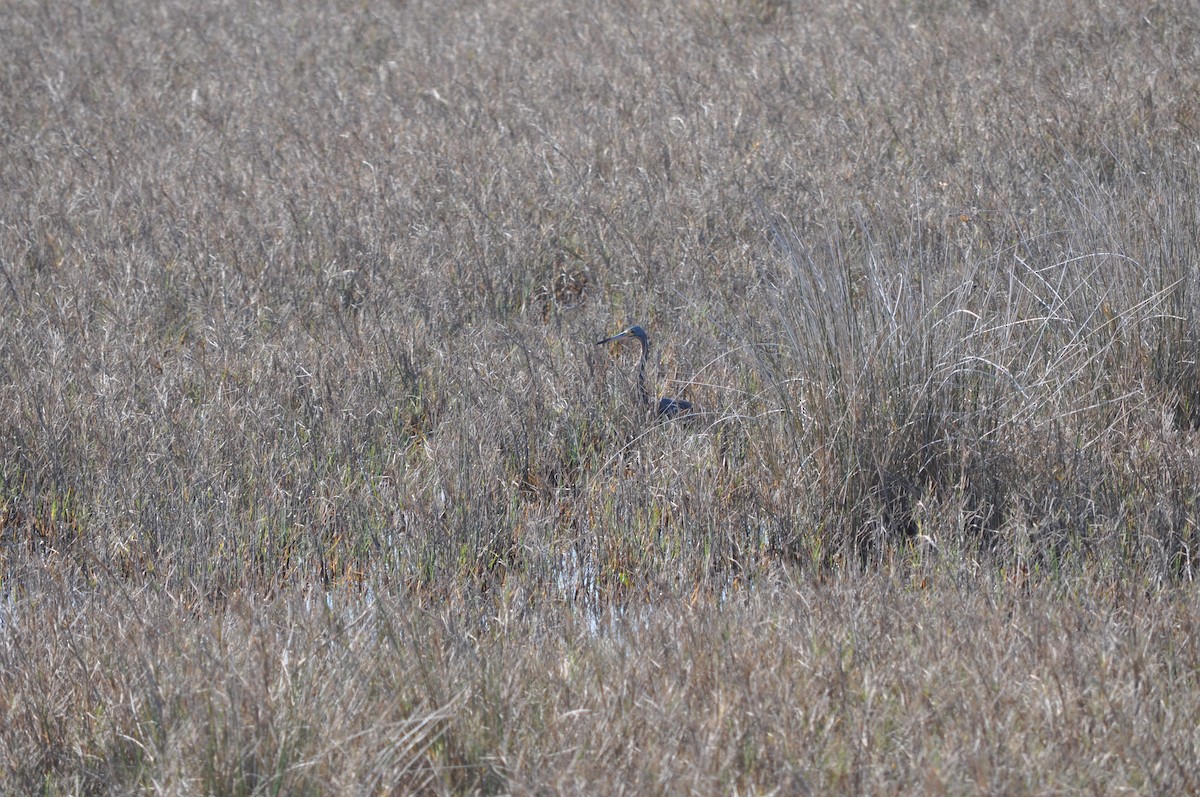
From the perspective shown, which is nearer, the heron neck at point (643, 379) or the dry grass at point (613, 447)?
the dry grass at point (613, 447)

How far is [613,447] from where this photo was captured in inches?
168

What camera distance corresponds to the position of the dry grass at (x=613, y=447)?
2.57 metres

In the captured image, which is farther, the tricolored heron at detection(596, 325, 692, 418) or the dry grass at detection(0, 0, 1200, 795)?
the tricolored heron at detection(596, 325, 692, 418)

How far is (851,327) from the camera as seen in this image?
3.83m

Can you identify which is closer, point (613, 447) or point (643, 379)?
point (613, 447)

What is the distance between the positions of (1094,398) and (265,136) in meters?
5.70

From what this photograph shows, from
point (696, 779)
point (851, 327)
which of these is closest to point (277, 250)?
point (851, 327)

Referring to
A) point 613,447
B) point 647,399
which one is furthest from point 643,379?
point 613,447

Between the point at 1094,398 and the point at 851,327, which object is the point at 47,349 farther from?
the point at 1094,398

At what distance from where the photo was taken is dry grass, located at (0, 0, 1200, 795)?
2.57 m

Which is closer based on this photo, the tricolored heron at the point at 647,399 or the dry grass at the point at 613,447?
the dry grass at the point at 613,447

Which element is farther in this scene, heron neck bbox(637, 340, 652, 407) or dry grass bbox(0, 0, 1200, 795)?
heron neck bbox(637, 340, 652, 407)

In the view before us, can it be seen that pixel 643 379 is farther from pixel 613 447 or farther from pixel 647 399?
pixel 613 447

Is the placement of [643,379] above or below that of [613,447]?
above
